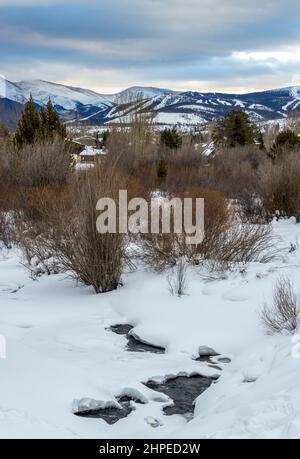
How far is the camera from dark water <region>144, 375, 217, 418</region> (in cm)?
557

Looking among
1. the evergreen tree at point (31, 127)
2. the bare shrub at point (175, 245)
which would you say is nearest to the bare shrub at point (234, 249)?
the bare shrub at point (175, 245)

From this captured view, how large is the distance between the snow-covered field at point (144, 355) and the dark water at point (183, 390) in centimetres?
12

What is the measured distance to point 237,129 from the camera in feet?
117

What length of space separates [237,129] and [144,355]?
3039 cm

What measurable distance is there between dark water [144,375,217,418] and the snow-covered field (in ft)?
0.40

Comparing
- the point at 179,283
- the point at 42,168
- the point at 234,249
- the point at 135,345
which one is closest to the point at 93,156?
the point at 42,168

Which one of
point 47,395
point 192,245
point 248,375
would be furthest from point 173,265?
point 47,395

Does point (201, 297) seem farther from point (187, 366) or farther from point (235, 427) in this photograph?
point (235, 427)

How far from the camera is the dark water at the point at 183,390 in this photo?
557cm

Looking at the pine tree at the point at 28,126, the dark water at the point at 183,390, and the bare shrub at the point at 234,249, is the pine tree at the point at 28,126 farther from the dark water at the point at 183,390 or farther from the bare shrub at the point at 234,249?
the dark water at the point at 183,390

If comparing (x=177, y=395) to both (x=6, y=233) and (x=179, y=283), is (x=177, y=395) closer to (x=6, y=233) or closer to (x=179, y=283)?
(x=179, y=283)

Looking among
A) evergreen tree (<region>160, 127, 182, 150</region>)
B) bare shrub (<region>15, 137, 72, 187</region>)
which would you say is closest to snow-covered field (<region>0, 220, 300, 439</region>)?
bare shrub (<region>15, 137, 72, 187</region>)
